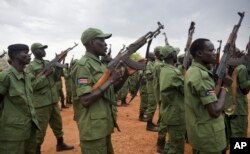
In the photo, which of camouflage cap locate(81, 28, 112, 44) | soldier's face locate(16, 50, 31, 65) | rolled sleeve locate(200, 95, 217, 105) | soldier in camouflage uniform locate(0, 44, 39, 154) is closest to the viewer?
rolled sleeve locate(200, 95, 217, 105)

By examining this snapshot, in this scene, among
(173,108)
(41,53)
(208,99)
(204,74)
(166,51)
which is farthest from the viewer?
(41,53)

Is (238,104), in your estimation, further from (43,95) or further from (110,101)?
(43,95)

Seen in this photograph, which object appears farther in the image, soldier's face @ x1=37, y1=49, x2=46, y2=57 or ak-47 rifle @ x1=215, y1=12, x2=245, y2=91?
soldier's face @ x1=37, y1=49, x2=46, y2=57

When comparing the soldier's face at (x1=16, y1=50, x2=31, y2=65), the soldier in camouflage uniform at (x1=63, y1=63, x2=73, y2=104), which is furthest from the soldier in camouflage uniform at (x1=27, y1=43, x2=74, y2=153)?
the soldier in camouflage uniform at (x1=63, y1=63, x2=73, y2=104)

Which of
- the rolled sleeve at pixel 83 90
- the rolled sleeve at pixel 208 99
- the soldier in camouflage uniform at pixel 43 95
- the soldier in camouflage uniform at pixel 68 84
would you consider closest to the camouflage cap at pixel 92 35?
the rolled sleeve at pixel 83 90

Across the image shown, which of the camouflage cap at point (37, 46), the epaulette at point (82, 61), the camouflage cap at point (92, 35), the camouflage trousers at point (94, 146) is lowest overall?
the camouflage trousers at point (94, 146)

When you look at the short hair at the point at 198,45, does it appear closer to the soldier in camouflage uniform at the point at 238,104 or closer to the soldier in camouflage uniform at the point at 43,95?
the soldier in camouflage uniform at the point at 238,104

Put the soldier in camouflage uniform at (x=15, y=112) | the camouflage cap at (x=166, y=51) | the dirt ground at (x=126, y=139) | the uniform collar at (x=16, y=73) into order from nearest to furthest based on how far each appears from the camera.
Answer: the soldier in camouflage uniform at (x=15, y=112) < the uniform collar at (x=16, y=73) < the camouflage cap at (x=166, y=51) < the dirt ground at (x=126, y=139)

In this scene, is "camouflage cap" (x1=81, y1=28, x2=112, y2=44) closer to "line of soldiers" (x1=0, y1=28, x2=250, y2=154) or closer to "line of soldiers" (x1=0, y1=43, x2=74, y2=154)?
"line of soldiers" (x1=0, y1=28, x2=250, y2=154)

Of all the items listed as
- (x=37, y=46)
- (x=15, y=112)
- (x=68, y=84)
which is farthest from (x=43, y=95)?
(x=68, y=84)

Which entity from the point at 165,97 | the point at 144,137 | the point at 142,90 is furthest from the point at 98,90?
the point at 142,90

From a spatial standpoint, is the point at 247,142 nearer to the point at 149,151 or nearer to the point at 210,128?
the point at 210,128

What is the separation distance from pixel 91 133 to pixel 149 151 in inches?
142

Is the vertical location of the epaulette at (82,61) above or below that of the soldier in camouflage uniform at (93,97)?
above
